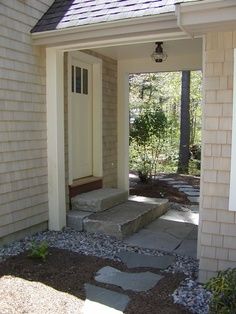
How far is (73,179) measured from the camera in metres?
6.14

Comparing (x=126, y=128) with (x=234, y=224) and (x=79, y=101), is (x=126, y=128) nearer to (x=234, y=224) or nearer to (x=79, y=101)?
(x=79, y=101)

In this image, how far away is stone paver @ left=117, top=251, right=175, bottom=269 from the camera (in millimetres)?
4254

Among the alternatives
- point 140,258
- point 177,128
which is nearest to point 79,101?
point 140,258

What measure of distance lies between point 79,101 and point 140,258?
2.84 m

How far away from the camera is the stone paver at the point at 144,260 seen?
425 centimetres

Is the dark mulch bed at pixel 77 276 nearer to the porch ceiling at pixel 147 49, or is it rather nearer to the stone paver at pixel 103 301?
the stone paver at pixel 103 301

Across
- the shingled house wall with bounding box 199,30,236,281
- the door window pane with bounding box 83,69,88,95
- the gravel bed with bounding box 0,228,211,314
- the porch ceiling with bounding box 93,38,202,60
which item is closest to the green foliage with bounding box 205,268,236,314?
the gravel bed with bounding box 0,228,211,314

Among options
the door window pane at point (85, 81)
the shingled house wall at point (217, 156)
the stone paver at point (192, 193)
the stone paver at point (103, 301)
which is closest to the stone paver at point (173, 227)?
the shingled house wall at point (217, 156)

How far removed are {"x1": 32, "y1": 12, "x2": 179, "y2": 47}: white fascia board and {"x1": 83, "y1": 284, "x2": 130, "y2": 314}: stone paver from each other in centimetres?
274

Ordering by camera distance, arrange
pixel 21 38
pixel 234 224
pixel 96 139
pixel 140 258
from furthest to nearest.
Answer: pixel 96 139
pixel 21 38
pixel 140 258
pixel 234 224

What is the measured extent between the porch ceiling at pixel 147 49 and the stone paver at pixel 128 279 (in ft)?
10.5

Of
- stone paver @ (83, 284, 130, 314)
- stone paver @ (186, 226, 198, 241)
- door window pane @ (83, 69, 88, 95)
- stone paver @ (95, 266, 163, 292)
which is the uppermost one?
door window pane @ (83, 69, 88, 95)

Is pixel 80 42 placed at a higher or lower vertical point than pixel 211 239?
higher

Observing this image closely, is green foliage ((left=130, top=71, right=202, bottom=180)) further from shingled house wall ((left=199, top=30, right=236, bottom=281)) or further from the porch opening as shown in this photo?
shingled house wall ((left=199, top=30, right=236, bottom=281))
